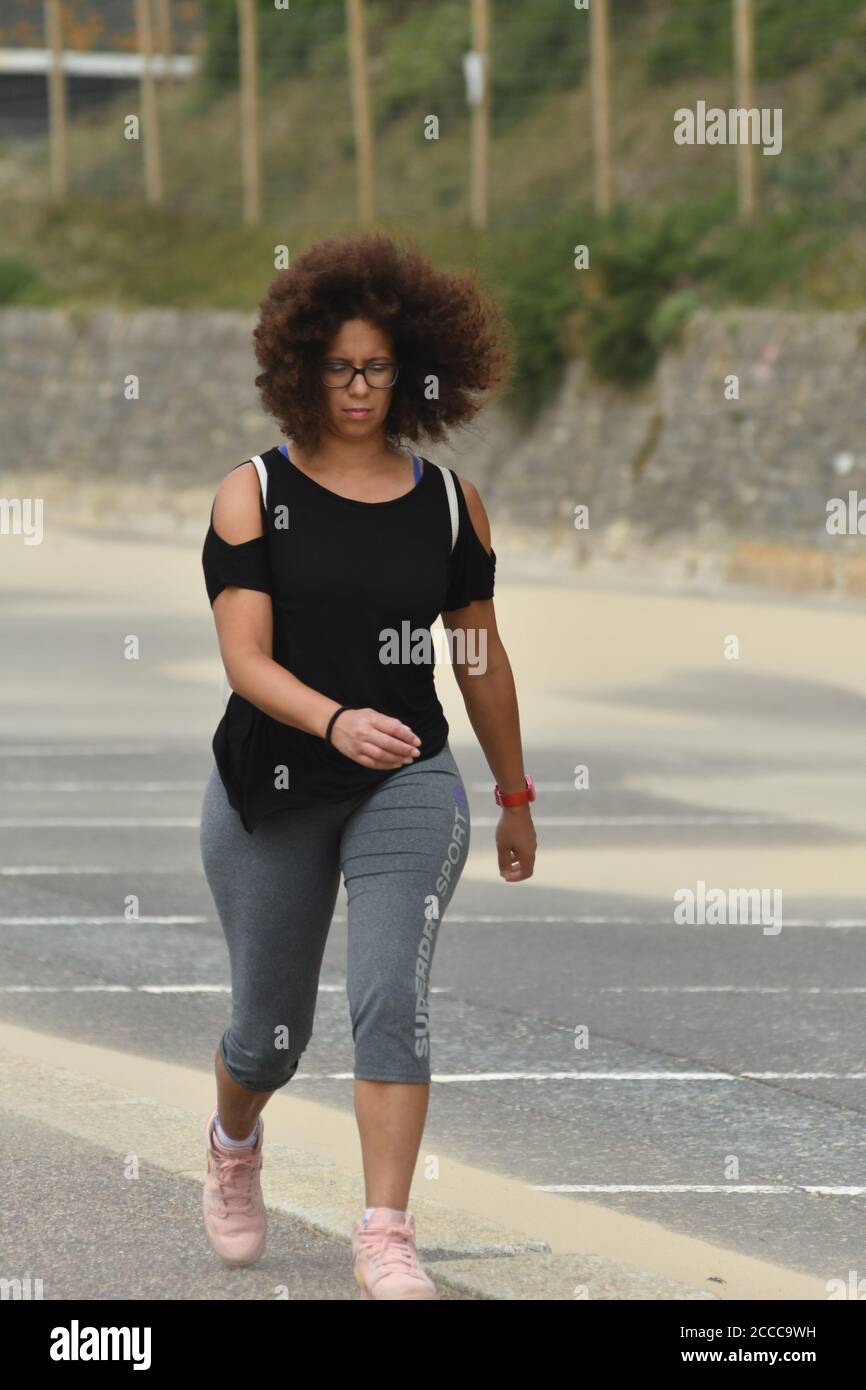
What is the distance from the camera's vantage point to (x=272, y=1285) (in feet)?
16.3

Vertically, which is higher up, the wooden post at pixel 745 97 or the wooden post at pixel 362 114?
the wooden post at pixel 362 114

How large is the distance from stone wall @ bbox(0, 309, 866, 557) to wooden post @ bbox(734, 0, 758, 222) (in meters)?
2.32

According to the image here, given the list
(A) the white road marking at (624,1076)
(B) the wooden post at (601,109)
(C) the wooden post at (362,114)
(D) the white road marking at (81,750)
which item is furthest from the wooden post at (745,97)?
(A) the white road marking at (624,1076)

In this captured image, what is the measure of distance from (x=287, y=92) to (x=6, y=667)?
98.6ft

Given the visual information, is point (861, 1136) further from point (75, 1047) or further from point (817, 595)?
point (817, 595)

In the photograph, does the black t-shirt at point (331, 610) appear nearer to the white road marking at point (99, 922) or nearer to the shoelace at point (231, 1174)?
the shoelace at point (231, 1174)

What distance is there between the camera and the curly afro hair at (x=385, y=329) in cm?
486

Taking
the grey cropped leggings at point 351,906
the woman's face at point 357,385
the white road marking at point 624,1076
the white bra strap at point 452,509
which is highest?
the woman's face at point 357,385

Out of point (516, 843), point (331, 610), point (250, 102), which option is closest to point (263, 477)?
point (331, 610)

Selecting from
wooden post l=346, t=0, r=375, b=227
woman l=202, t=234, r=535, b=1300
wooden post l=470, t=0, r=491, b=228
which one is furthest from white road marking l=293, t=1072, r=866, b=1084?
wooden post l=346, t=0, r=375, b=227

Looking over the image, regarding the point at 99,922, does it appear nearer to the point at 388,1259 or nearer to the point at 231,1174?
the point at 231,1174

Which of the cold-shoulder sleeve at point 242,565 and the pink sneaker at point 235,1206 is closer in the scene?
the cold-shoulder sleeve at point 242,565

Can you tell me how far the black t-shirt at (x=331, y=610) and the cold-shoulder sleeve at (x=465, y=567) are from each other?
6 cm

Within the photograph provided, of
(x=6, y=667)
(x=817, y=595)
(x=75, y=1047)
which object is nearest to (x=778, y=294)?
(x=817, y=595)
